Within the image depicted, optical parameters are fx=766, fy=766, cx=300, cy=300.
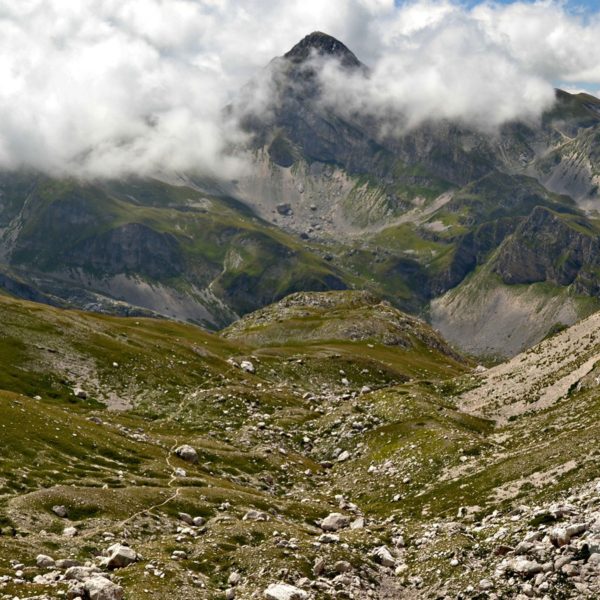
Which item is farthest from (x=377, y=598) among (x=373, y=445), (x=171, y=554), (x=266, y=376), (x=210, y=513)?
(x=266, y=376)

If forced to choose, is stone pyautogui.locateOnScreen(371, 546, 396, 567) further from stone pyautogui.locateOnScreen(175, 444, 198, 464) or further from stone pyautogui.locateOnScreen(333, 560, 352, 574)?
stone pyautogui.locateOnScreen(175, 444, 198, 464)

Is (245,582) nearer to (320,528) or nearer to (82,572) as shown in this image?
(82,572)

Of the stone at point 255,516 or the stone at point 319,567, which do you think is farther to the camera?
the stone at point 255,516

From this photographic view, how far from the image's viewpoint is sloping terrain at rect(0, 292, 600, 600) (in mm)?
44281

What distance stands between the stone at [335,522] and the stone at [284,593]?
70.9 feet

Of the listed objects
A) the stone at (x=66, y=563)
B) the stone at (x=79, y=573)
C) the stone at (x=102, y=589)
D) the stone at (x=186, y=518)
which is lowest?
the stone at (x=186, y=518)

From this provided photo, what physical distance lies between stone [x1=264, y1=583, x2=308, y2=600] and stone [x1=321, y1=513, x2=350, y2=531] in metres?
21.6

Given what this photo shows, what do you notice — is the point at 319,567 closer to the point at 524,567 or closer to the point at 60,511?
the point at 524,567

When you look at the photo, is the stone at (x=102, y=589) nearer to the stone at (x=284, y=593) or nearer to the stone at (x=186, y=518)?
the stone at (x=284, y=593)

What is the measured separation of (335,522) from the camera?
6378cm

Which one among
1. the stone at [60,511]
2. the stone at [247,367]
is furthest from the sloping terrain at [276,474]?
the stone at [247,367]

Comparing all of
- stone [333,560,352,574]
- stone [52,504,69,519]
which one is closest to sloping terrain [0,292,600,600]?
stone [333,560,352,574]

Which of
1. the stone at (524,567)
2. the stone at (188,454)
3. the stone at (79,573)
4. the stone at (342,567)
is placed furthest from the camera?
the stone at (188,454)

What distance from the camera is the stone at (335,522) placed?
63.5 m
